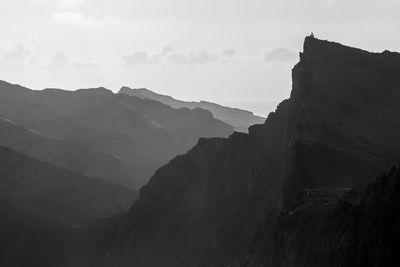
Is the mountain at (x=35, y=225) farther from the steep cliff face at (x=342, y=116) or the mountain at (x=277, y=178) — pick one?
the steep cliff face at (x=342, y=116)

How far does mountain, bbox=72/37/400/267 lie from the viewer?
72.9 metres

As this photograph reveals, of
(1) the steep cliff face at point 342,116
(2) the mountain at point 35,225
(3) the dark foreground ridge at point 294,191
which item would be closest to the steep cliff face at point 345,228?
(3) the dark foreground ridge at point 294,191

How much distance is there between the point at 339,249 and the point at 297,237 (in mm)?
9695

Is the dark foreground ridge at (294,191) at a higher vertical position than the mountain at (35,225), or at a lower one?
higher

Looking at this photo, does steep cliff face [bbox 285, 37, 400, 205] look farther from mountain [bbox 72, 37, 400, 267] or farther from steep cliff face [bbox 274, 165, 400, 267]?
steep cliff face [bbox 274, 165, 400, 267]

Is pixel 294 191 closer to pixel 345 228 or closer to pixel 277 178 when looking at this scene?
pixel 345 228

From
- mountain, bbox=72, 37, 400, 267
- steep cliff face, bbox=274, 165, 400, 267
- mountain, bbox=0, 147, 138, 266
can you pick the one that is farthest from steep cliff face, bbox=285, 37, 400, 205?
mountain, bbox=0, 147, 138, 266

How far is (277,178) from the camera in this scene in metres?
109

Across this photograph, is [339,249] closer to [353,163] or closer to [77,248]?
[353,163]

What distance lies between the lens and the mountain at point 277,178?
72.9 meters

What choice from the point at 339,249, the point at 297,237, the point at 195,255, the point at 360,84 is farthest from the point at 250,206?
the point at 339,249

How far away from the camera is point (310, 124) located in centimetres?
8606

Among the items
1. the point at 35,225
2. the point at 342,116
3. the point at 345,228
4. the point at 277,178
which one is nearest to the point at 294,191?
the point at 342,116

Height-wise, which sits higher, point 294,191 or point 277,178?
point 294,191
